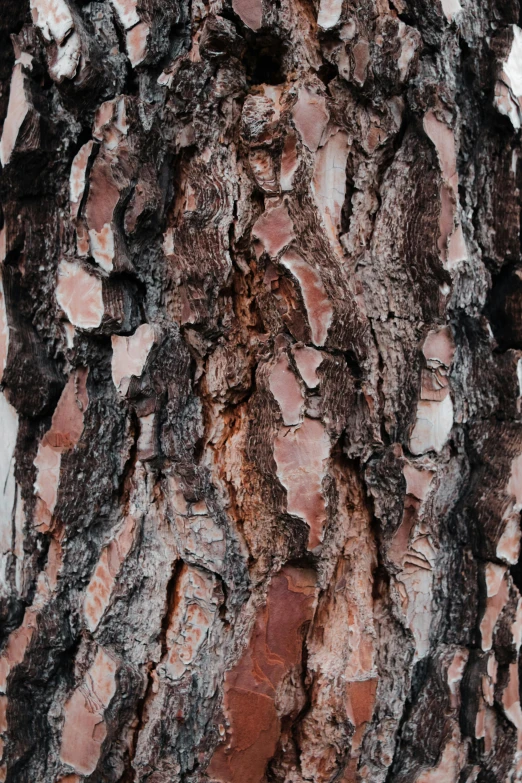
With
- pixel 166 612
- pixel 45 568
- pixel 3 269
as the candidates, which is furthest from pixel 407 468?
pixel 3 269

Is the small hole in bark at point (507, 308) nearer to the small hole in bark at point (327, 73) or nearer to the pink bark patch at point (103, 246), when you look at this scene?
the small hole in bark at point (327, 73)

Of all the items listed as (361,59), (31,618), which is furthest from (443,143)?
(31,618)

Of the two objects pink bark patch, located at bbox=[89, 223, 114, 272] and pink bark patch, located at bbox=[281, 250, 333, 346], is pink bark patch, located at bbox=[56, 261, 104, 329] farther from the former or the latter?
pink bark patch, located at bbox=[281, 250, 333, 346]

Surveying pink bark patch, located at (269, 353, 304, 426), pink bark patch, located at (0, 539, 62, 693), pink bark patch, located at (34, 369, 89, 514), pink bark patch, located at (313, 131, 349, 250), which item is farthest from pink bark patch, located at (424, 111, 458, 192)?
pink bark patch, located at (0, 539, 62, 693)

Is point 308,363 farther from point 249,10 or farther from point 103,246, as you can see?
point 249,10

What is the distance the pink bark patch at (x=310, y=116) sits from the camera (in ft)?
2.45

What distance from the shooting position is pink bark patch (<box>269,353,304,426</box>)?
0.74 m

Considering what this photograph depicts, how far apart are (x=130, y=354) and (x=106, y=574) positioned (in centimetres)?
28

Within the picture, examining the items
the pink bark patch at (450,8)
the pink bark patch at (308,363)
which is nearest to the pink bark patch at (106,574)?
the pink bark patch at (308,363)

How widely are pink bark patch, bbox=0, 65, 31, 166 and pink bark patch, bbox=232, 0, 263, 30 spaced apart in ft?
0.94

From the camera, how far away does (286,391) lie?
2.43 feet

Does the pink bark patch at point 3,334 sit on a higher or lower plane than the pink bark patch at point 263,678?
higher

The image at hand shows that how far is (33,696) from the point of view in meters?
0.81

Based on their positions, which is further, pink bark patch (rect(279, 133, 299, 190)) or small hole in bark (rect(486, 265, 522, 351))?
small hole in bark (rect(486, 265, 522, 351))
